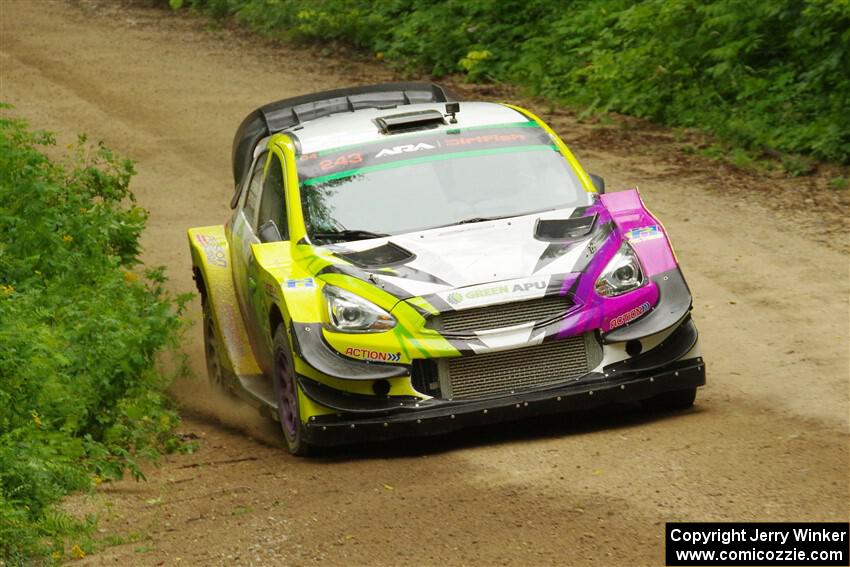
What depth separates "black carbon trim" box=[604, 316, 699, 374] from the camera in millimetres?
8070

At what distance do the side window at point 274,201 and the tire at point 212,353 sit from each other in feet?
3.37

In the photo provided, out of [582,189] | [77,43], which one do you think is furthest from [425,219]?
[77,43]

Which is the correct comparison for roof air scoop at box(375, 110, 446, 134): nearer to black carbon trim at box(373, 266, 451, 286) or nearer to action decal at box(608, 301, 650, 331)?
black carbon trim at box(373, 266, 451, 286)

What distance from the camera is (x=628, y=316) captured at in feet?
26.4

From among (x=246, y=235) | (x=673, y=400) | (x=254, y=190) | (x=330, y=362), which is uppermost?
(x=330, y=362)

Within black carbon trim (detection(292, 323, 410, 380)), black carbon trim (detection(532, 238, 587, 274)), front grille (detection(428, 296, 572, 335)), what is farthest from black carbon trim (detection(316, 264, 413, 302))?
black carbon trim (detection(532, 238, 587, 274))

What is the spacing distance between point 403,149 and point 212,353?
2513 millimetres

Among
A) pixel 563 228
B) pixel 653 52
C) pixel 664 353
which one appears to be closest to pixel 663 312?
pixel 664 353

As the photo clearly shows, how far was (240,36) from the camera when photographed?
2633cm

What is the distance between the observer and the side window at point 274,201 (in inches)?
365

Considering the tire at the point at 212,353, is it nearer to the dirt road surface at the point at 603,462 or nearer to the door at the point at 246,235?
the dirt road surface at the point at 603,462

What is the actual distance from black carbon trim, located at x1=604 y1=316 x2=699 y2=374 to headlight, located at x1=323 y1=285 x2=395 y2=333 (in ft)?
4.10

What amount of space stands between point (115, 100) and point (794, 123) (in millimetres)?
10134

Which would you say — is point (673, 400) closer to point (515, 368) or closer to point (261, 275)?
point (515, 368)
